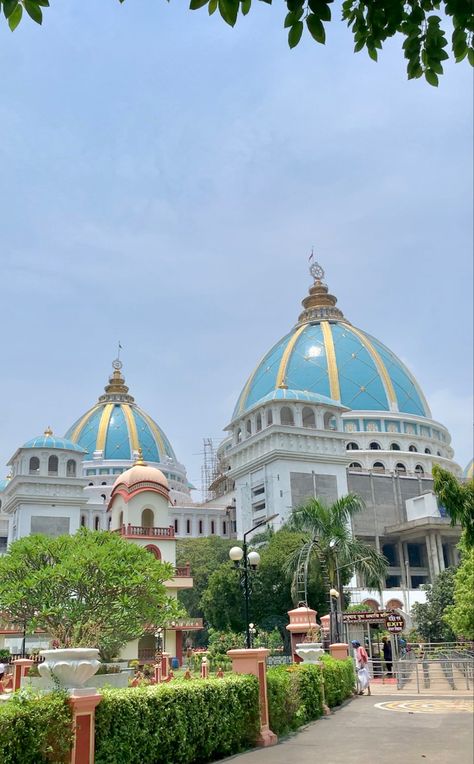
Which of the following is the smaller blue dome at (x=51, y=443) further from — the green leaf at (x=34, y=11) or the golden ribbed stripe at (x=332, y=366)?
the green leaf at (x=34, y=11)

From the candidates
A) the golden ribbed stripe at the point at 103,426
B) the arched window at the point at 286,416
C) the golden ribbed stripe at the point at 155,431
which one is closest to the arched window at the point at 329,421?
the arched window at the point at 286,416

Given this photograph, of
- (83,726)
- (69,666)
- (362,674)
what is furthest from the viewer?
(362,674)

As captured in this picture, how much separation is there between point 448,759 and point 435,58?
8.80 meters

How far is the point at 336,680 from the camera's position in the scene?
1652 centimetres

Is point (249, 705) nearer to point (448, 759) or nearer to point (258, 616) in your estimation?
point (448, 759)

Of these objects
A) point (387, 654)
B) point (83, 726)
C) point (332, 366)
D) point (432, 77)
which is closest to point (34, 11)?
point (432, 77)

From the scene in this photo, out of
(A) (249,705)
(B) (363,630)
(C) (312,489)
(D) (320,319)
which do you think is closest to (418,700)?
(A) (249,705)

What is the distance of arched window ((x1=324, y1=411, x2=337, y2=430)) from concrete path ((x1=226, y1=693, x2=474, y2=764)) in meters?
40.2

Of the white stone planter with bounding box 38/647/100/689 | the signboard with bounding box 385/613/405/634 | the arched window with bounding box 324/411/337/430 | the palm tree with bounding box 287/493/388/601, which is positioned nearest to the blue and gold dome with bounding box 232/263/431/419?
the arched window with bounding box 324/411/337/430

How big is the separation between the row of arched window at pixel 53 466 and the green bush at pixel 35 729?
44.3 metres

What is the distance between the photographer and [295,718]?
13.5 meters

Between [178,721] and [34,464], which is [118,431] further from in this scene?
[178,721]

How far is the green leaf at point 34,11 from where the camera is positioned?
15.0 feet

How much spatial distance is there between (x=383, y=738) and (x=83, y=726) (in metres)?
5.38
